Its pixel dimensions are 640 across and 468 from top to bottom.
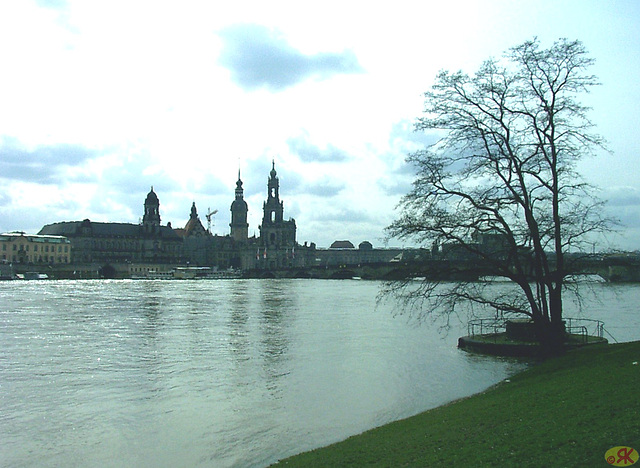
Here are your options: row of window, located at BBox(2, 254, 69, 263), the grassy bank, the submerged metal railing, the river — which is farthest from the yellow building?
the grassy bank

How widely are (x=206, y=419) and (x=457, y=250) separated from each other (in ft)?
41.1

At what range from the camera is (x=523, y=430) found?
13406 millimetres

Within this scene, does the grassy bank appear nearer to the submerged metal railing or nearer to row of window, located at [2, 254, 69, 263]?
the submerged metal railing

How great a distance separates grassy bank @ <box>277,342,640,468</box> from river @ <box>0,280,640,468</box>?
116 inches

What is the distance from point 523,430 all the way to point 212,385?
50.0 ft

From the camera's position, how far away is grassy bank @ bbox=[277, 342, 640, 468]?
11.3 metres

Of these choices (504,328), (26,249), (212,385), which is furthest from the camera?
(26,249)

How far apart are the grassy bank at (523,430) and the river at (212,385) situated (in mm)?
2943

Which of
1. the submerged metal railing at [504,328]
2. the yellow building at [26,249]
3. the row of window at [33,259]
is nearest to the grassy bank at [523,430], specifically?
the submerged metal railing at [504,328]

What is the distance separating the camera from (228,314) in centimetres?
6016

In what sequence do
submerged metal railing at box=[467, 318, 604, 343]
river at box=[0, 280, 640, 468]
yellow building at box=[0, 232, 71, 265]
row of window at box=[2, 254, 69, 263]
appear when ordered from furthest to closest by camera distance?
1. row of window at box=[2, 254, 69, 263]
2. yellow building at box=[0, 232, 71, 265]
3. submerged metal railing at box=[467, 318, 604, 343]
4. river at box=[0, 280, 640, 468]

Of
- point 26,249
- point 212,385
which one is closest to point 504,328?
point 212,385

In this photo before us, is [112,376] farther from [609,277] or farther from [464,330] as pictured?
[609,277]

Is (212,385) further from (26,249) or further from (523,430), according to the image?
(26,249)
